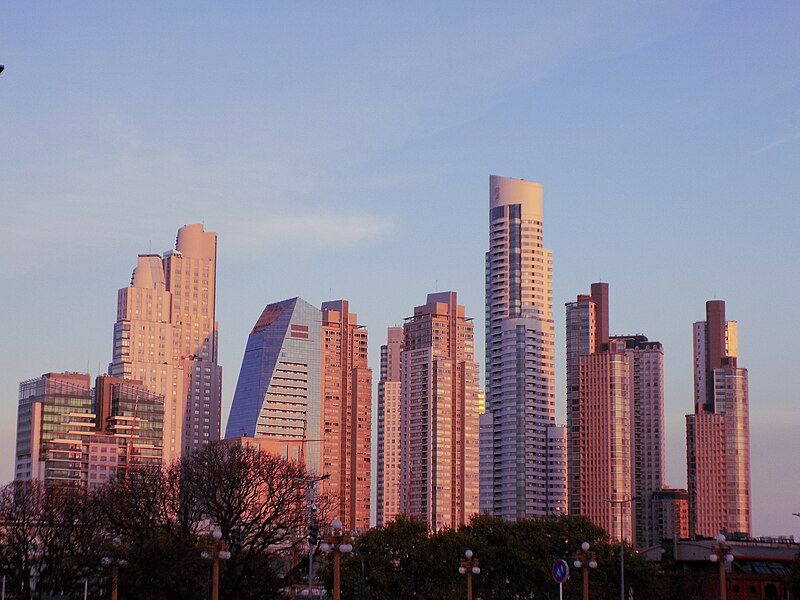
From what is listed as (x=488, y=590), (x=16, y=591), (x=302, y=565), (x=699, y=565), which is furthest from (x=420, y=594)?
(x=699, y=565)

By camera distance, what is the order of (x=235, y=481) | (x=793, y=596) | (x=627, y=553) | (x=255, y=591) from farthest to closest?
(x=793, y=596), (x=627, y=553), (x=235, y=481), (x=255, y=591)

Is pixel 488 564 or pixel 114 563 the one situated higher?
pixel 114 563

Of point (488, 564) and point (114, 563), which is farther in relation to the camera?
point (488, 564)

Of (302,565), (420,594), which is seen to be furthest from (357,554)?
(302,565)

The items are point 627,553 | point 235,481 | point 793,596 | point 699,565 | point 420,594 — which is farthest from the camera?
point 699,565

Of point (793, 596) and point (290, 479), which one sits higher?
point (290, 479)

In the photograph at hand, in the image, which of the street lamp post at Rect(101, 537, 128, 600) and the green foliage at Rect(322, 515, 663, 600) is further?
the green foliage at Rect(322, 515, 663, 600)

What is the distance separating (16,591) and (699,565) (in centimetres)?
7175

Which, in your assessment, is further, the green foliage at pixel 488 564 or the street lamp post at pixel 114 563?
the green foliage at pixel 488 564

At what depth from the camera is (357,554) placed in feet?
325

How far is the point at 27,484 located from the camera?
11512 centimetres

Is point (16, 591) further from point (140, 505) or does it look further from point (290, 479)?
point (290, 479)

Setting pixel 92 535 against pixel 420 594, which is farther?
pixel 420 594

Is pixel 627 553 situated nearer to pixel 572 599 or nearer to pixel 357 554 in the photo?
pixel 572 599
